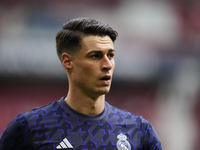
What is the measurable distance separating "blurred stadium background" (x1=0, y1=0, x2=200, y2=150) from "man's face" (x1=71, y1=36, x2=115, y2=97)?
3266 millimetres

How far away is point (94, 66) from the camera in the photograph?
210 centimetres

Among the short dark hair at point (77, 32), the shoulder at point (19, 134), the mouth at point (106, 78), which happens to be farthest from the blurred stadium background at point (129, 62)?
the mouth at point (106, 78)

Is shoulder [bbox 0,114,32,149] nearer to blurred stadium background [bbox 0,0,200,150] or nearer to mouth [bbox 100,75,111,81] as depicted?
mouth [bbox 100,75,111,81]

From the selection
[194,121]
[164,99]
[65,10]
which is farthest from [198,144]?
[65,10]

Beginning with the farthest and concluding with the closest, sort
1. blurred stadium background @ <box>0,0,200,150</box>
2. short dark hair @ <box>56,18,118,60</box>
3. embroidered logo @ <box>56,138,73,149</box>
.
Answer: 1. blurred stadium background @ <box>0,0,200,150</box>
2. short dark hair @ <box>56,18,118,60</box>
3. embroidered logo @ <box>56,138,73,149</box>

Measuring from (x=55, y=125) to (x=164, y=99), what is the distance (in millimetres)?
3883

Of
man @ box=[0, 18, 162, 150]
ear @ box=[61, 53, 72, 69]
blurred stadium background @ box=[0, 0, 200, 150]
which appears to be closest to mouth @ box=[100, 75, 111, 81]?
man @ box=[0, 18, 162, 150]

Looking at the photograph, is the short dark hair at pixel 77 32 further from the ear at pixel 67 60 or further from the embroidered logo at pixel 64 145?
the embroidered logo at pixel 64 145

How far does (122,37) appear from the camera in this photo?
592 centimetres

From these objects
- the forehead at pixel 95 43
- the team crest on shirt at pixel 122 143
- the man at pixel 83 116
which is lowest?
the team crest on shirt at pixel 122 143

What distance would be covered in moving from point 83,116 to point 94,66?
17.4 inches

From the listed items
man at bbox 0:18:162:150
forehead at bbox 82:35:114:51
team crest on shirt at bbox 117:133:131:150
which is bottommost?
team crest on shirt at bbox 117:133:131:150

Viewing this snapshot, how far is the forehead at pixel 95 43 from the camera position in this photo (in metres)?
2.13

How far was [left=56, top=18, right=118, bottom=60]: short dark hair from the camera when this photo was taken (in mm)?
2197
